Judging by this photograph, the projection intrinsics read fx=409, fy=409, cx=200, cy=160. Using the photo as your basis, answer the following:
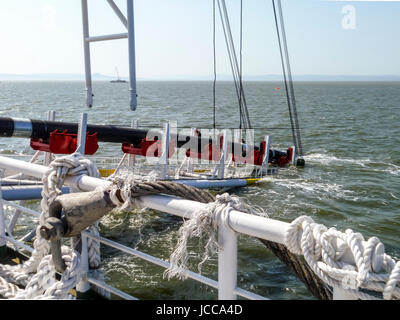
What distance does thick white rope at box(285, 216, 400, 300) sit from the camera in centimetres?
153

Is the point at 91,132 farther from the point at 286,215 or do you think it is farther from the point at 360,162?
the point at 360,162

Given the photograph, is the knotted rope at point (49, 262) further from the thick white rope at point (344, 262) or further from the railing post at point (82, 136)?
the railing post at point (82, 136)

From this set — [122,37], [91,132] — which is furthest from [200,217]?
[91,132]

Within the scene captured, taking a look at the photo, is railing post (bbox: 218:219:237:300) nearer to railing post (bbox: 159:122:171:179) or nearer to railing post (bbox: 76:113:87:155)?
railing post (bbox: 76:113:87:155)

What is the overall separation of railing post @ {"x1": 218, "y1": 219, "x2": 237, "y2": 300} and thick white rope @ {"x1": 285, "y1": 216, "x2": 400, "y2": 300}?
33 centimetres

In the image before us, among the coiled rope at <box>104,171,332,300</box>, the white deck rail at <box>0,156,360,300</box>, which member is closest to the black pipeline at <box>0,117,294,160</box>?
the white deck rail at <box>0,156,360,300</box>

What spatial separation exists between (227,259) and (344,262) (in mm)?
606

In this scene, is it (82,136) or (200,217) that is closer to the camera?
(200,217)

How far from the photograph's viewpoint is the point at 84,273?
288 centimetres

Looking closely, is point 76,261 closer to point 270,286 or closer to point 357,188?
point 270,286

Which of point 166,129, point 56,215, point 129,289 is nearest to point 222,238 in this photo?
point 56,215

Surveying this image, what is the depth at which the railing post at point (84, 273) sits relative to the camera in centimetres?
282
